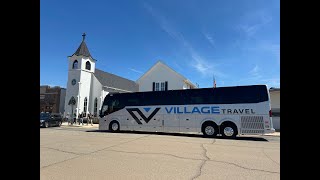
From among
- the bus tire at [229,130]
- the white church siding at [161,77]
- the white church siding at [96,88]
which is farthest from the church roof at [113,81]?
the bus tire at [229,130]

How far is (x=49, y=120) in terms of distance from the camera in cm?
2420

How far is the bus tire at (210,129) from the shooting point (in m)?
15.2

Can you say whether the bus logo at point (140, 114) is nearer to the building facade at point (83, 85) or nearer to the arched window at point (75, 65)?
the building facade at point (83, 85)

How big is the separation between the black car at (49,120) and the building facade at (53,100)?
16.6 m

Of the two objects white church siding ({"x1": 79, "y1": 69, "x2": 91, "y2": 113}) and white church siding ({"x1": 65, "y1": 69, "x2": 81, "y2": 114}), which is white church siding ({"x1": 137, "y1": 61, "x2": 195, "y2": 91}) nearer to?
white church siding ({"x1": 79, "y1": 69, "x2": 91, "y2": 113})

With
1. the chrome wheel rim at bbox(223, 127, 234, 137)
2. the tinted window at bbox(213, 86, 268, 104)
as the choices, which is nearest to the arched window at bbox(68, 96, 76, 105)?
the tinted window at bbox(213, 86, 268, 104)

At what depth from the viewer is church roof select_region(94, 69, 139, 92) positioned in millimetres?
42581

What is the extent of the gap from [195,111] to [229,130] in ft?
8.47

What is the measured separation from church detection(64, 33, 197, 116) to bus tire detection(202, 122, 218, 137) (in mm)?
18593

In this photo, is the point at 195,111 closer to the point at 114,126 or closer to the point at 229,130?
the point at 229,130
